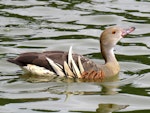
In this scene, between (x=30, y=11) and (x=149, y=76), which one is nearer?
(x=149, y=76)

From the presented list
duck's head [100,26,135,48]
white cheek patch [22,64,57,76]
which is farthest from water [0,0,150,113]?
duck's head [100,26,135,48]

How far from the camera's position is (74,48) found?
585 inches

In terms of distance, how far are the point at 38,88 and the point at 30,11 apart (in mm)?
6084

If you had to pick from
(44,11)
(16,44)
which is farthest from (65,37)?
(44,11)

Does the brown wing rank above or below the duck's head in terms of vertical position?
below

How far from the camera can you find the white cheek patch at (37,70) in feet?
40.8

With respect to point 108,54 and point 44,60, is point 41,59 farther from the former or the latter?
point 108,54

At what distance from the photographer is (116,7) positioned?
18.2m

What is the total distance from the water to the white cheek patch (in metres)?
0.13

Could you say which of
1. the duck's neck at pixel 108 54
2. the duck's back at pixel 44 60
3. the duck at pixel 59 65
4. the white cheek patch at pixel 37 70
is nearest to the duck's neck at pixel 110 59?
the duck's neck at pixel 108 54

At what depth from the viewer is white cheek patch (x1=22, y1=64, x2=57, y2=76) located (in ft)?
40.8

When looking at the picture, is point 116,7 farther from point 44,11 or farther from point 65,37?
point 65,37

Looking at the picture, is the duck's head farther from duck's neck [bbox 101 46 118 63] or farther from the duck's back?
the duck's back

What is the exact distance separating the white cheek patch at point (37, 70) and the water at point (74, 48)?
13 centimetres
